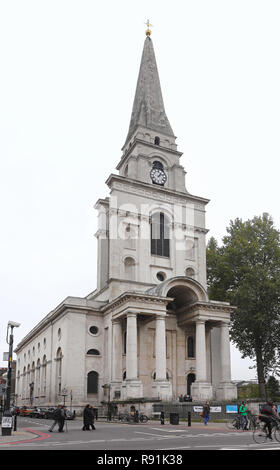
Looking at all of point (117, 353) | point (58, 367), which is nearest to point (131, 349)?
point (117, 353)

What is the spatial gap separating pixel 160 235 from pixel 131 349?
13.5 meters

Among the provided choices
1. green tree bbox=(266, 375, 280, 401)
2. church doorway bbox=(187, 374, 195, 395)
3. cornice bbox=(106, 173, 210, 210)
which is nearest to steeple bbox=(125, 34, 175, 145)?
cornice bbox=(106, 173, 210, 210)

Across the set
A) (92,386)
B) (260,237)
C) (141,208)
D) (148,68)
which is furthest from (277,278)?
(148,68)

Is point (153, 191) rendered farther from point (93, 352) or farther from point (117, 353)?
point (93, 352)

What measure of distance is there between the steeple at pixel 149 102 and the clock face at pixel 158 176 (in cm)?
537

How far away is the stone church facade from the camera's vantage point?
40.4 metres

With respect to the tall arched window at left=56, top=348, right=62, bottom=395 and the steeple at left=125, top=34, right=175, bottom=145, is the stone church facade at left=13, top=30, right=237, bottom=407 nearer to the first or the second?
the tall arched window at left=56, top=348, right=62, bottom=395

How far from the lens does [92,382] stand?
4341cm

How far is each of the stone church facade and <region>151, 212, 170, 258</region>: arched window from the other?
11 cm

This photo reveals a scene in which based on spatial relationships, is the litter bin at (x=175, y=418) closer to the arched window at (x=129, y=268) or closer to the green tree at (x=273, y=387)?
the arched window at (x=129, y=268)

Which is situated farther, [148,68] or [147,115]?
[148,68]
